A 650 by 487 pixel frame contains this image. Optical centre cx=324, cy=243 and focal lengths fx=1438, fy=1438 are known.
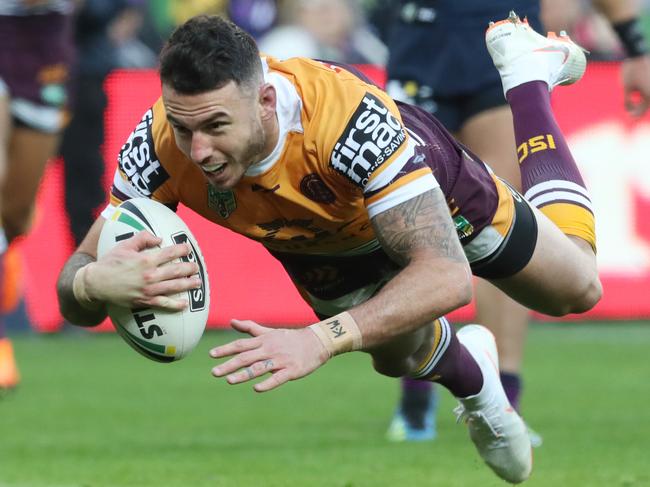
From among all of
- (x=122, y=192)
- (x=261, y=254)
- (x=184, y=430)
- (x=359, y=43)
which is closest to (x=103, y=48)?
(x=261, y=254)

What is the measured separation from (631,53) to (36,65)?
3.31 metres

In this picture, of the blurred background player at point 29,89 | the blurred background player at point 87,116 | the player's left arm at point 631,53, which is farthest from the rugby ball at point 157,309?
the blurred background player at point 87,116

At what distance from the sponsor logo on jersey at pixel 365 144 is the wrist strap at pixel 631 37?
2623 millimetres

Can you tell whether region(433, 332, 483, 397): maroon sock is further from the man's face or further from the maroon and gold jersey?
the man's face

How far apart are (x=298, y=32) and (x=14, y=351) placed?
14.6 ft

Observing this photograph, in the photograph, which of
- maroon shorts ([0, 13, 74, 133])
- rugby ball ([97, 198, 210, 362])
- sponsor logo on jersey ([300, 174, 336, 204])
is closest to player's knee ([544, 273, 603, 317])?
sponsor logo on jersey ([300, 174, 336, 204])

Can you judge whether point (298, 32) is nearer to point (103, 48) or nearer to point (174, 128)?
point (103, 48)

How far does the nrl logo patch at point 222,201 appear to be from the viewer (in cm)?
452

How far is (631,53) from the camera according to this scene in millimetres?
6555

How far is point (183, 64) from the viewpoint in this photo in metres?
4.05

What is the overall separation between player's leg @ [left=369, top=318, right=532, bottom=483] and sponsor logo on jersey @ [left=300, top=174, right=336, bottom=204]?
2.50 ft

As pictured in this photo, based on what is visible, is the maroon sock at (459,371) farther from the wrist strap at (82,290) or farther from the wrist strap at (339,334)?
the wrist strap at (82,290)

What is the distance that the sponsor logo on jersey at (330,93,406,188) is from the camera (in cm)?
418

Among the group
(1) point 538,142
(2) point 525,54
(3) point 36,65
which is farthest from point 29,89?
(1) point 538,142
